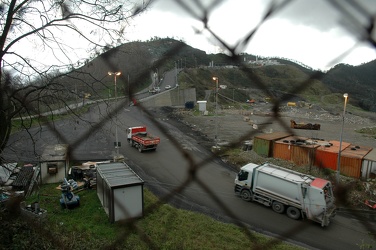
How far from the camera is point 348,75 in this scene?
0.62 meters

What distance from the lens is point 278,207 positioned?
559 centimetres

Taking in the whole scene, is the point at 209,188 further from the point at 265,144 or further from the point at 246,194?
the point at 265,144

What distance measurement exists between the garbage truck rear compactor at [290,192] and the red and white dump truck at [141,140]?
12.6 feet

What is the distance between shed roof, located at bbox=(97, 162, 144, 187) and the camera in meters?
5.05

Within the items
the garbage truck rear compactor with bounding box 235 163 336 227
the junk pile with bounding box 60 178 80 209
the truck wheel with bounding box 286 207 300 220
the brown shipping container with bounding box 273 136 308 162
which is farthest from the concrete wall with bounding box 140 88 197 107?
the brown shipping container with bounding box 273 136 308 162

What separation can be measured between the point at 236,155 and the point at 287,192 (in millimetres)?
3405

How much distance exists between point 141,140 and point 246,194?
14.0ft

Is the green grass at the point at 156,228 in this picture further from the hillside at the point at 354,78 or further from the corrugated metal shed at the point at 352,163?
the corrugated metal shed at the point at 352,163

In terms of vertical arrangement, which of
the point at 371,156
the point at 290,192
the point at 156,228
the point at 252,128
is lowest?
the point at 156,228

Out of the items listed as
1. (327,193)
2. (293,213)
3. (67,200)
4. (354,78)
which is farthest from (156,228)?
(354,78)

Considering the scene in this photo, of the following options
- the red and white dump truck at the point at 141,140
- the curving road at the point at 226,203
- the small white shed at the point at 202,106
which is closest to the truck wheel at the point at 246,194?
the curving road at the point at 226,203

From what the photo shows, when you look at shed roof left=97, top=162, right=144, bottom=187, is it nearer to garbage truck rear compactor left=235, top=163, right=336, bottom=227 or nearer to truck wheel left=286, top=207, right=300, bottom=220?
garbage truck rear compactor left=235, top=163, right=336, bottom=227

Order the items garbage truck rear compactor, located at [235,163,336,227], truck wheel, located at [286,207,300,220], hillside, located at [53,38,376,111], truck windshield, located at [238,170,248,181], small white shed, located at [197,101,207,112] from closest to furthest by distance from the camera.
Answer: hillside, located at [53,38,376,111] < garbage truck rear compactor, located at [235,163,336,227] < truck wheel, located at [286,207,300,220] < truck windshield, located at [238,170,248,181] < small white shed, located at [197,101,207,112]

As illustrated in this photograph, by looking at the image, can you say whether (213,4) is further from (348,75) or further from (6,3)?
(6,3)
